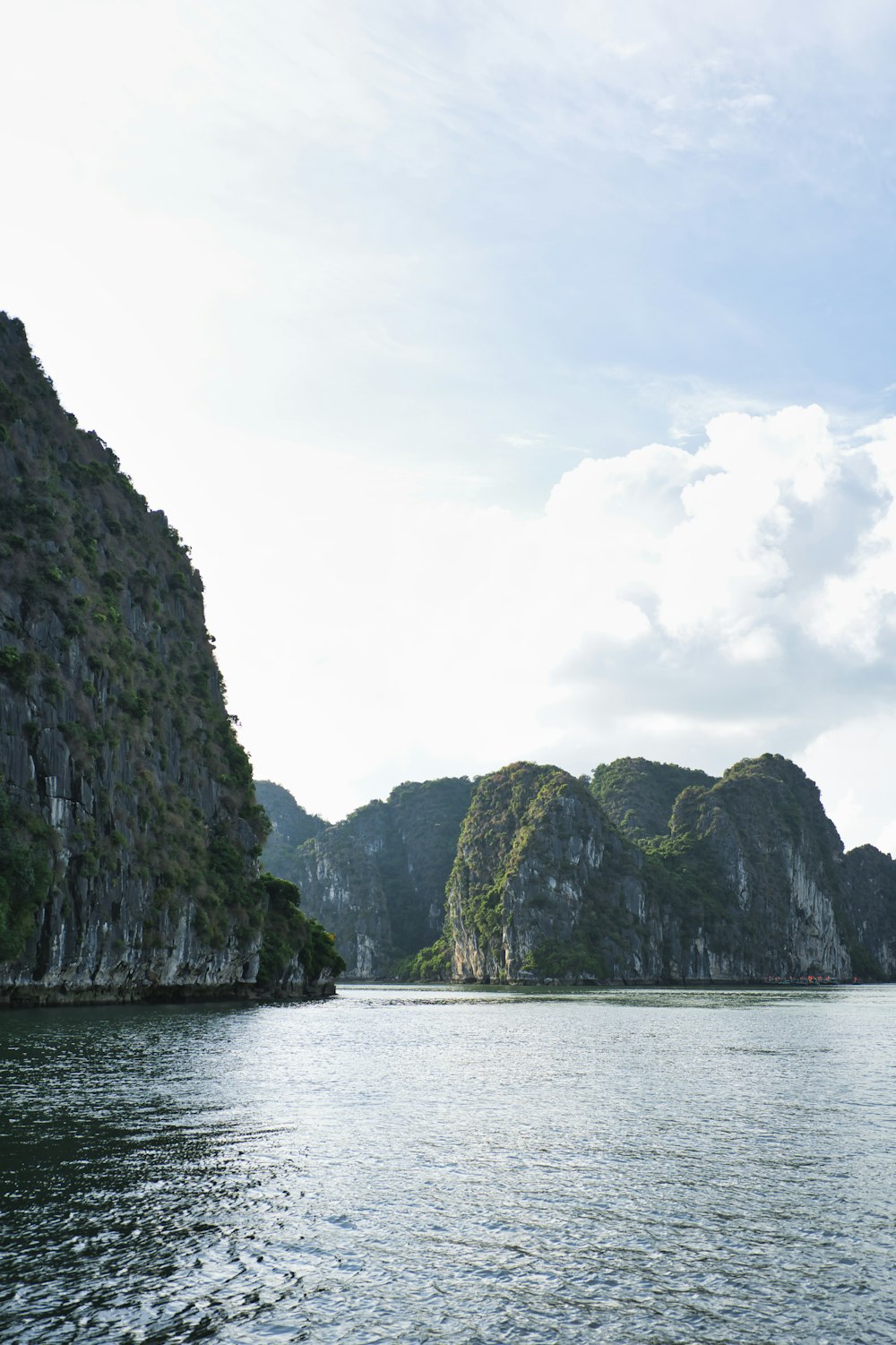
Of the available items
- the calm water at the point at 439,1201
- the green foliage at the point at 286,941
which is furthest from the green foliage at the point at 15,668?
the green foliage at the point at 286,941

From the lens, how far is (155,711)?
96.0m

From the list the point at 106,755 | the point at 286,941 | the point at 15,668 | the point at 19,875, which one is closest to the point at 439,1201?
the point at 19,875

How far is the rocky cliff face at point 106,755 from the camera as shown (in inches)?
2670

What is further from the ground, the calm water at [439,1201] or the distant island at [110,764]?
the distant island at [110,764]

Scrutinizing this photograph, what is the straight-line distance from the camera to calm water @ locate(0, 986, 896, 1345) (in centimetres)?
1438

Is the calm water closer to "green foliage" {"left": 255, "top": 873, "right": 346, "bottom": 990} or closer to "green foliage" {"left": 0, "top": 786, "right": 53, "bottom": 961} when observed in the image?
"green foliage" {"left": 0, "top": 786, "right": 53, "bottom": 961}

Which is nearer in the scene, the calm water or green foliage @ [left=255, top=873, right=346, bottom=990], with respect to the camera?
the calm water

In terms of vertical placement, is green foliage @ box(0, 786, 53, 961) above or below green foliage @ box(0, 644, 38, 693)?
below

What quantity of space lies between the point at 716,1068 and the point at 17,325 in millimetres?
96310

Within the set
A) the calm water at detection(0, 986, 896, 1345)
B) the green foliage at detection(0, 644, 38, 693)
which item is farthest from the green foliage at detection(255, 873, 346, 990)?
the calm water at detection(0, 986, 896, 1345)

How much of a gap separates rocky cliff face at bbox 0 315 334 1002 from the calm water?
2753cm

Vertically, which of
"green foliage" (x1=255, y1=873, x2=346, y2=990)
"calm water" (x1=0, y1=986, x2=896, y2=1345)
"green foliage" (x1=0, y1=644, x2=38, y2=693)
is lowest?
"calm water" (x1=0, y1=986, x2=896, y2=1345)

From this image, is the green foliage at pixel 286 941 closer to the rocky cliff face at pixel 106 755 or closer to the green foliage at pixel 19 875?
the rocky cliff face at pixel 106 755

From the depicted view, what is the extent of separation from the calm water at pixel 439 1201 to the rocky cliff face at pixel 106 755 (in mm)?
27527
